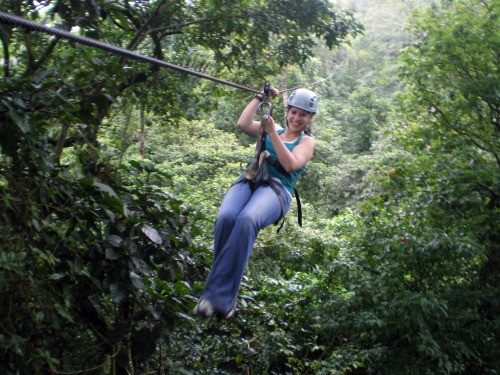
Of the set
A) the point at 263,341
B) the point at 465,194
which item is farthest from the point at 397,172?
the point at 263,341

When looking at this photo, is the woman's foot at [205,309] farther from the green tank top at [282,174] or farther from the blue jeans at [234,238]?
the green tank top at [282,174]

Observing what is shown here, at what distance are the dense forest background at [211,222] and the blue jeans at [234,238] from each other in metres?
0.22

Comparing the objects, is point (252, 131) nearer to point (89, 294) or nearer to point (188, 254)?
point (188, 254)

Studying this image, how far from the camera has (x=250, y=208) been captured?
254cm

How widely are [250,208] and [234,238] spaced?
15 centimetres

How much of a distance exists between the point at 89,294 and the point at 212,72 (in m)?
4.51

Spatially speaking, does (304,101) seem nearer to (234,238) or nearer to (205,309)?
(234,238)

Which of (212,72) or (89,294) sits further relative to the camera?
(212,72)

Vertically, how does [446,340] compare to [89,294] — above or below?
below

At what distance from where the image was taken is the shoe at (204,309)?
2.46 m

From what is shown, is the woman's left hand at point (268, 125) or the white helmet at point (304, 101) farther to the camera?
the white helmet at point (304, 101)

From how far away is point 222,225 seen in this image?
2596mm

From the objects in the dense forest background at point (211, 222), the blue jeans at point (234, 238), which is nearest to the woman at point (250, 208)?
the blue jeans at point (234, 238)

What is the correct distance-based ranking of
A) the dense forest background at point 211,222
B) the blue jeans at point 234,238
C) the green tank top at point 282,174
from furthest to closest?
the green tank top at point 282,174, the blue jeans at point 234,238, the dense forest background at point 211,222
